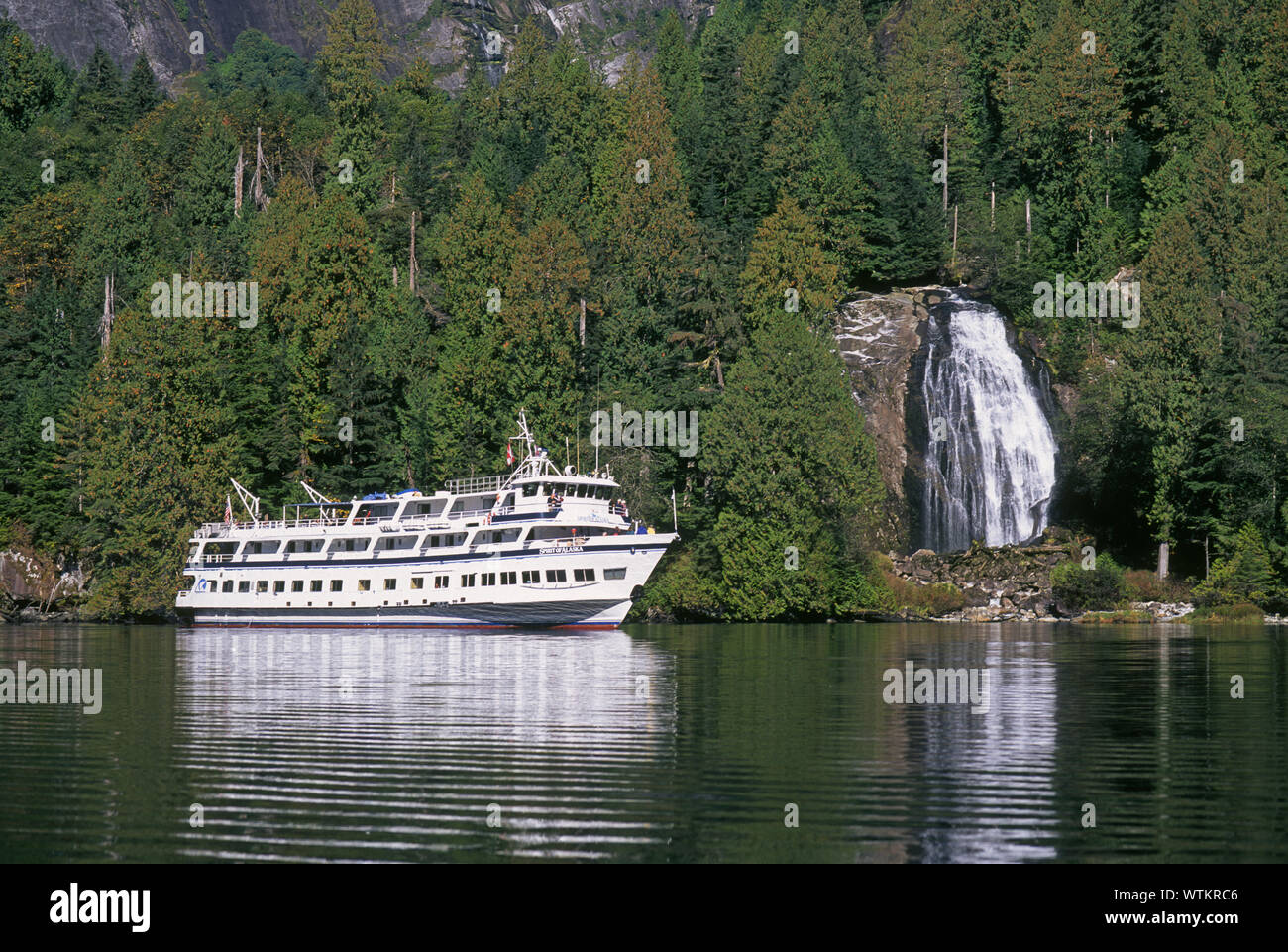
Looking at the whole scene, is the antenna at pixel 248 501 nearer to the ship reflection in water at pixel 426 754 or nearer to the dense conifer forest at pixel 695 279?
the dense conifer forest at pixel 695 279

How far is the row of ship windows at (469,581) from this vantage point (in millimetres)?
85562

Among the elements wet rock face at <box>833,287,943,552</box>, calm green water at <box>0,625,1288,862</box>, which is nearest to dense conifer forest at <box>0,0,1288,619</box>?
wet rock face at <box>833,287,943,552</box>

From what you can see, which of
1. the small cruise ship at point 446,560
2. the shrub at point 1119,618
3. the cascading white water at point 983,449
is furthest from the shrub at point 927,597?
the small cruise ship at point 446,560

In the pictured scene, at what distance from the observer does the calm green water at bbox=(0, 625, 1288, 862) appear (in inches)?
872

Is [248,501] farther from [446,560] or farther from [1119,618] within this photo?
[1119,618]

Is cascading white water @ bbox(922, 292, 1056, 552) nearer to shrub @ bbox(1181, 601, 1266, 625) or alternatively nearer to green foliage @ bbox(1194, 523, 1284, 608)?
green foliage @ bbox(1194, 523, 1284, 608)

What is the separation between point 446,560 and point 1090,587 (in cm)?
3910

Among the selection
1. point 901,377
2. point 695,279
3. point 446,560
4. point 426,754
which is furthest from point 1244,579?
point 426,754

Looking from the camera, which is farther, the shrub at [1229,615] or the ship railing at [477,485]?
the ship railing at [477,485]

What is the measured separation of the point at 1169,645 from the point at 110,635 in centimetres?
5477

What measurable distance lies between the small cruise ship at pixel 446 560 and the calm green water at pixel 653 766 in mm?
30198

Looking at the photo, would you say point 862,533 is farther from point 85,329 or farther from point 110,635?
point 85,329

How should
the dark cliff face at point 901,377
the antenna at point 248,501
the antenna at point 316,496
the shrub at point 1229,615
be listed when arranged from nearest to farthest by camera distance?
the shrub at point 1229,615, the antenna at point 316,496, the antenna at point 248,501, the dark cliff face at point 901,377

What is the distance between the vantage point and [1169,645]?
65.7 m
